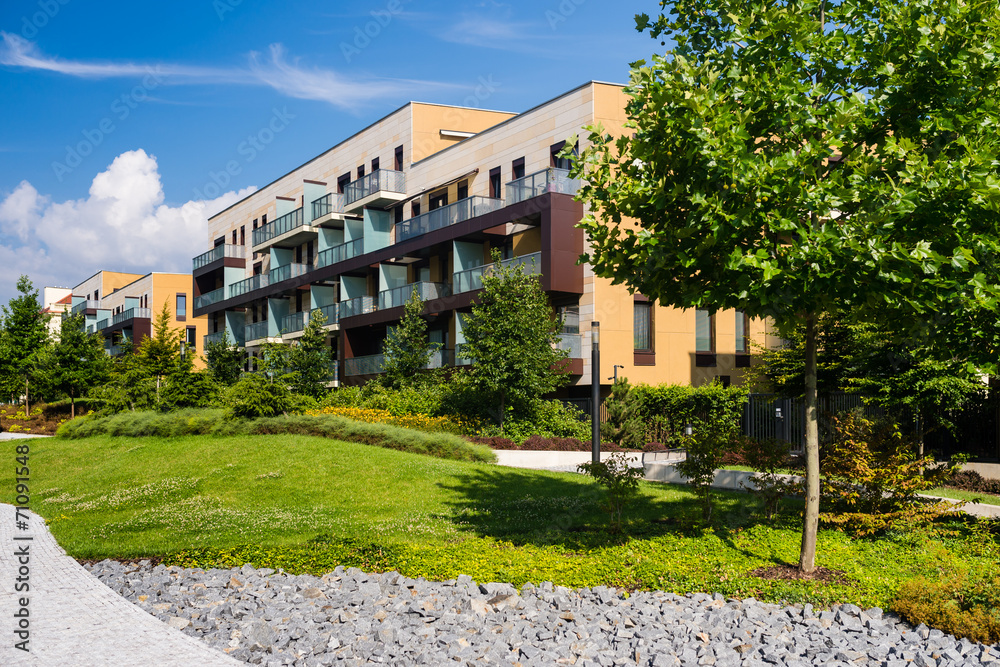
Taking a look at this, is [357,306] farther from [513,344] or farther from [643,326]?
[643,326]

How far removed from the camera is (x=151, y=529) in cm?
1076

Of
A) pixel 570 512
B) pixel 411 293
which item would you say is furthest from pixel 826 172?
pixel 411 293

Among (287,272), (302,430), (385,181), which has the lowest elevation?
(302,430)

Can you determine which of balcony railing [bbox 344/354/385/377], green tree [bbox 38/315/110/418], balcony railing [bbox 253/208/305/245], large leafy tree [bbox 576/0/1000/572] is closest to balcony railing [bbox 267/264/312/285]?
balcony railing [bbox 253/208/305/245]

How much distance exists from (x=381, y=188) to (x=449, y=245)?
644 centimetres

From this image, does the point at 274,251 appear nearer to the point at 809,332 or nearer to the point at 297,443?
the point at 297,443

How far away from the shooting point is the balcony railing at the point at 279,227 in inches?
1696

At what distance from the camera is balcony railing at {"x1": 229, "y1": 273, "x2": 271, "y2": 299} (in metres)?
45.5

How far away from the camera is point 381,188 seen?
3556cm

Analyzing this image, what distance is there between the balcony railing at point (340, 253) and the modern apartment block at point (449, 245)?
9 centimetres

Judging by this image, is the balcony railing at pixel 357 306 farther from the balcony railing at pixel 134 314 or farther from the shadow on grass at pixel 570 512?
the balcony railing at pixel 134 314

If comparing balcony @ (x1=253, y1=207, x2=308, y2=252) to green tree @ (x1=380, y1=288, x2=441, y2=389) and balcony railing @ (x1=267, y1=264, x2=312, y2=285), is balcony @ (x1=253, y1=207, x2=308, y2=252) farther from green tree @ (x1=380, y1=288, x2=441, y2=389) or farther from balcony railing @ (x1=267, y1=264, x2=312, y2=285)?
green tree @ (x1=380, y1=288, x2=441, y2=389)

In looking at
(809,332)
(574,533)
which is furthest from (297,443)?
(809,332)

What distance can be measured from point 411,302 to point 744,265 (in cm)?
2310
